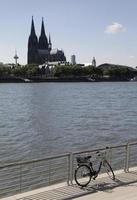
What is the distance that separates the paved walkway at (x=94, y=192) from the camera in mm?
11789

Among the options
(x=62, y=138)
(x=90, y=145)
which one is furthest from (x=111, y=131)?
(x=90, y=145)

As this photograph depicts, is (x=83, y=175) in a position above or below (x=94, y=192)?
above

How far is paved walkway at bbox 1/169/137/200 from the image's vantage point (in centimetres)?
1179

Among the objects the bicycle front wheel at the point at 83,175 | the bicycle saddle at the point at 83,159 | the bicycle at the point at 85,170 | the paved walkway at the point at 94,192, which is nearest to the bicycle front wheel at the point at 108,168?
the bicycle at the point at 85,170

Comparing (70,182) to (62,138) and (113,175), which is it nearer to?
(113,175)

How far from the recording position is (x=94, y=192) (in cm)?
1231

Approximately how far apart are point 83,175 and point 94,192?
113 centimetres

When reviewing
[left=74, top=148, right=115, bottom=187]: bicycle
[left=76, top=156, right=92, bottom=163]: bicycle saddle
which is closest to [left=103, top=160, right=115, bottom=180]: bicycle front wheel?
[left=74, top=148, right=115, bottom=187]: bicycle

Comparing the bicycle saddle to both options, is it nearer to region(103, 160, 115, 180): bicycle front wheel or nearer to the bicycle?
the bicycle

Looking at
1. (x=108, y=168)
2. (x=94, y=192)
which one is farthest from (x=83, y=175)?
(x=94, y=192)

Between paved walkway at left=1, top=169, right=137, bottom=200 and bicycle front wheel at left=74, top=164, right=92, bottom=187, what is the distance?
0.14 m

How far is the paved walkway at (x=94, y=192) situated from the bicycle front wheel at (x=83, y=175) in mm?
145

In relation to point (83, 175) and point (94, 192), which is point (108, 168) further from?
point (94, 192)

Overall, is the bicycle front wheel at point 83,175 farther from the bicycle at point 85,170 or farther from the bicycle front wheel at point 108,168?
the bicycle front wheel at point 108,168
